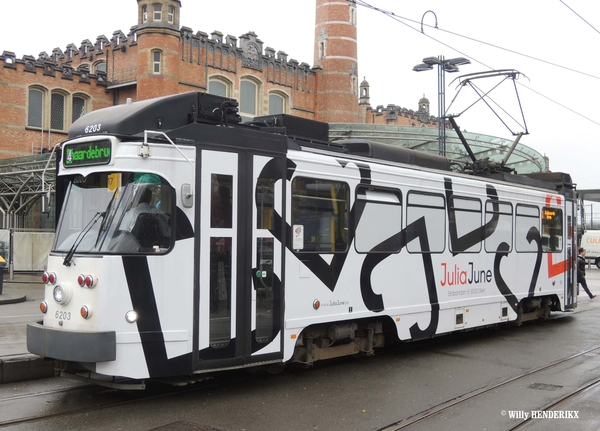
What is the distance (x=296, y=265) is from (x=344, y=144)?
2624 millimetres

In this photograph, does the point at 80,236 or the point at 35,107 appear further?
the point at 35,107

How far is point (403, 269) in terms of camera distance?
977 centimetres

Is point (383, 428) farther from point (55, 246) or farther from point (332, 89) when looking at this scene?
point (332, 89)

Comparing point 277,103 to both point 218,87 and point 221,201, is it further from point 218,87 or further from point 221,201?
point 221,201

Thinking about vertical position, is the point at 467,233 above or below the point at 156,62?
below

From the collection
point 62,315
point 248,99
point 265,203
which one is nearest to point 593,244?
point 248,99

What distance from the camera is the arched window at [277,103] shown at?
146 feet

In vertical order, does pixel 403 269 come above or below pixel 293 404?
above

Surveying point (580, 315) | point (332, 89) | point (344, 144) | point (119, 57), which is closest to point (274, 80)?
point (332, 89)

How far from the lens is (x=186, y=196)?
22.9 feet

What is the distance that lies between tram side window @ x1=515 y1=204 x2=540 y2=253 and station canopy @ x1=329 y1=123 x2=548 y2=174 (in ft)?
32.4

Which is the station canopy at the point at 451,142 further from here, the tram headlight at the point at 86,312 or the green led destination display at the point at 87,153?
the tram headlight at the point at 86,312

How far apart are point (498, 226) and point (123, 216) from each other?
7822 millimetres

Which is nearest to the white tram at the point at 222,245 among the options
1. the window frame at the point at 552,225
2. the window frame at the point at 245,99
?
the window frame at the point at 552,225
